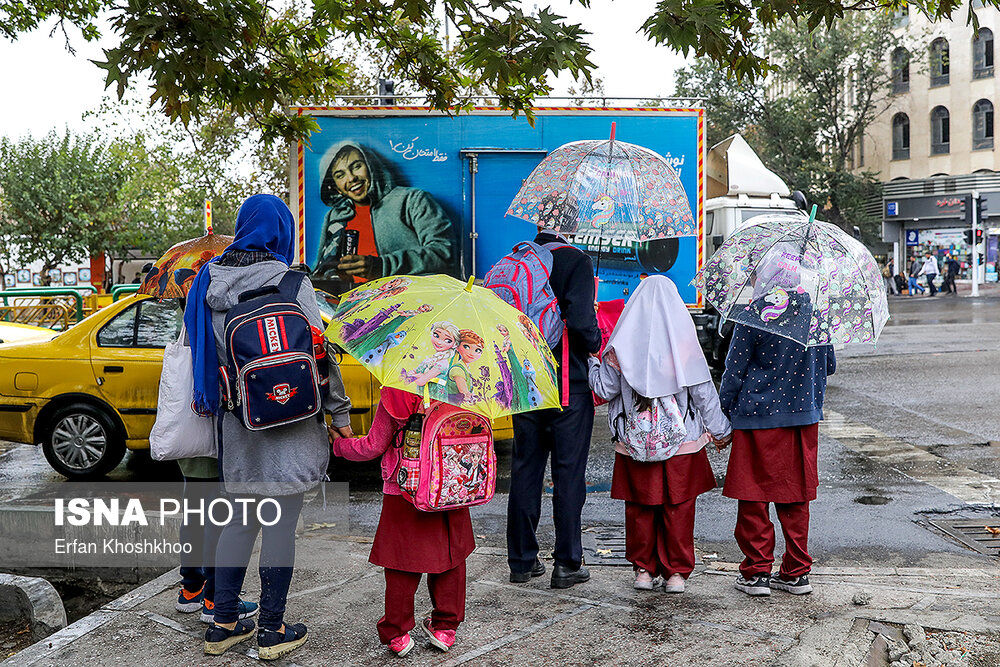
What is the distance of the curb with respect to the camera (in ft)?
15.5

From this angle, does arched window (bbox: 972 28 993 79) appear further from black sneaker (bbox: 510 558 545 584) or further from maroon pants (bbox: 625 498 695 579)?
black sneaker (bbox: 510 558 545 584)

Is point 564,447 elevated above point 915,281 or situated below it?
below

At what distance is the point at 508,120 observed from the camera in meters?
10.5

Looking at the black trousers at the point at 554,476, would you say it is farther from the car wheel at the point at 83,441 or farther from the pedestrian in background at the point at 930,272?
the pedestrian in background at the point at 930,272

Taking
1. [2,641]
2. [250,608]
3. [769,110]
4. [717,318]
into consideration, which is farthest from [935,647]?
[769,110]

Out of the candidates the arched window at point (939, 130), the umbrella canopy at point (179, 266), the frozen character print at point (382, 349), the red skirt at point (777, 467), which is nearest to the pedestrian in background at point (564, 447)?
the red skirt at point (777, 467)

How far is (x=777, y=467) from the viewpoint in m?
4.75

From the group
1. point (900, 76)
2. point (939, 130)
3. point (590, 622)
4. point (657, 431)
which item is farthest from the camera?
point (900, 76)

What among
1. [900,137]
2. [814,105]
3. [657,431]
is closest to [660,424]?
[657,431]

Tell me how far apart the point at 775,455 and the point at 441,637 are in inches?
76.7

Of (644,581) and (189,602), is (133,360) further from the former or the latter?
(644,581)

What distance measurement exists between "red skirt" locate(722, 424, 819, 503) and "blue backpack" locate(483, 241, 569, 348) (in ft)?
3.74

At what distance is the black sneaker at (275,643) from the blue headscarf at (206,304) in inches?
38.1

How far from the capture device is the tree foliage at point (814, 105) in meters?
38.9
